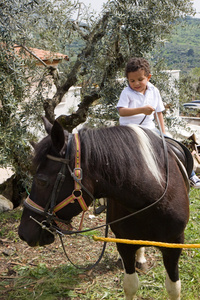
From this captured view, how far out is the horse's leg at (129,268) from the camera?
288 centimetres

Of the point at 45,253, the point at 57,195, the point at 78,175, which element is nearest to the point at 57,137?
the point at 78,175

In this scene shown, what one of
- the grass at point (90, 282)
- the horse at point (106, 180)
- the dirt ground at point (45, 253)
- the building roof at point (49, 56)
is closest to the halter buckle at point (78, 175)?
the horse at point (106, 180)

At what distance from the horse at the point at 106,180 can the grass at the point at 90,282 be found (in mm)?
1271

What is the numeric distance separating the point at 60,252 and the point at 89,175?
2.57m

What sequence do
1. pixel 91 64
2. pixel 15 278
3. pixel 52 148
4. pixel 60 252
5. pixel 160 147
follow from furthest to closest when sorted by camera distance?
pixel 91 64, pixel 60 252, pixel 15 278, pixel 160 147, pixel 52 148

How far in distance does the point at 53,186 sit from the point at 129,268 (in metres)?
1.42

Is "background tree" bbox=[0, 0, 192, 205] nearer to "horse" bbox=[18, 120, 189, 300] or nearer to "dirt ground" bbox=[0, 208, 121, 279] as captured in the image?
"dirt ground" bbox=[0, 208, 121, 279]

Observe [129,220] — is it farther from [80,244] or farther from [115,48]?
[115,48]

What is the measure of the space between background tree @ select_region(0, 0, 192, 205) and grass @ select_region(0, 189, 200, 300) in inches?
62.8

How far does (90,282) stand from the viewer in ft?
12.1

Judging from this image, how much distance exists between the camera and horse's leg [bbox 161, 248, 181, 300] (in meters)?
2.72

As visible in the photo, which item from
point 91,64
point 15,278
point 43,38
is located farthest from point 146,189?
point 43,38

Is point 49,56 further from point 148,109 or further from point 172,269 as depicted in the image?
point 172,269

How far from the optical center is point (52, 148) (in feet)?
7.05
